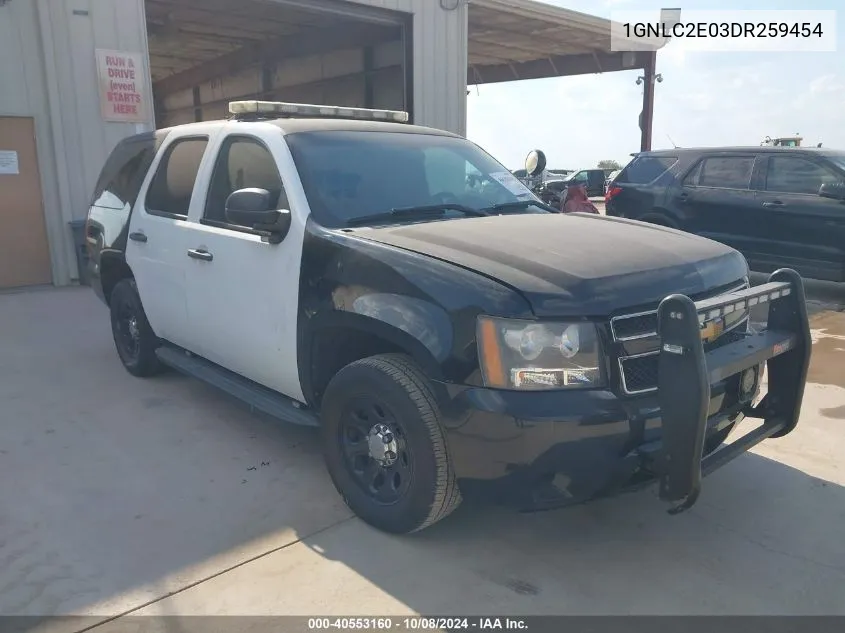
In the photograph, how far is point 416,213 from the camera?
3.62 m

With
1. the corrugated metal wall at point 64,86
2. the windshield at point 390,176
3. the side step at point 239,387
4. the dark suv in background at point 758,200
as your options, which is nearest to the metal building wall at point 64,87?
the corrugated metal wall at point 64,86

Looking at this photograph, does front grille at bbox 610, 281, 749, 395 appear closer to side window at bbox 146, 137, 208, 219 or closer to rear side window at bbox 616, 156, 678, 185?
side window at bbox 146, 137, 208, 219

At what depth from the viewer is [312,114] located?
4.40 meters

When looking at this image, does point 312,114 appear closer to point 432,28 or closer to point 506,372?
point 506,372

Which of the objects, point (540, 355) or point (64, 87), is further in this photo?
point (64, 87)

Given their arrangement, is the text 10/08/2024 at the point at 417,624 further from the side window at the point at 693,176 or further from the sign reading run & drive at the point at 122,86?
the sign reading run & drive at the point at 122,86

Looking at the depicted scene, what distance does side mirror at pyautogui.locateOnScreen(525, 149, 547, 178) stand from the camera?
5527 mm

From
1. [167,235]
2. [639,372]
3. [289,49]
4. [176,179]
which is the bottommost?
[639,372]

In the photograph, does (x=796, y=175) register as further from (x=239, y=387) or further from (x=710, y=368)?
(x=239, y=387)

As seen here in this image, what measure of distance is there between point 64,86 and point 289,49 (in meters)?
7.72

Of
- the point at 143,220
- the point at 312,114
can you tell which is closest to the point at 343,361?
the point at 312,114

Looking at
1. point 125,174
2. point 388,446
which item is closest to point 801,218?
point 388,446

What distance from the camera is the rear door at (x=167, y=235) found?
4.37 meters

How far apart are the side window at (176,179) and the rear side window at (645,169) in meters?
6.66
